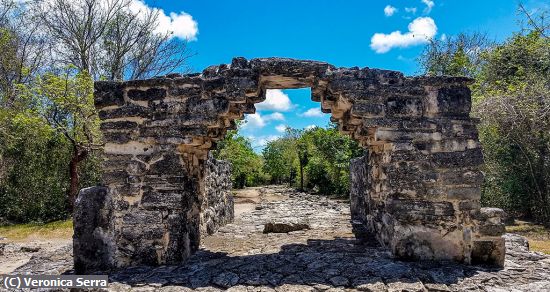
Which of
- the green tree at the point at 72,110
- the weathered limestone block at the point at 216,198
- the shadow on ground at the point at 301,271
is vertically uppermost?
the green tree at the point at 72,110

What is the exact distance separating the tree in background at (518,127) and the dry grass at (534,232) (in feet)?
1.78

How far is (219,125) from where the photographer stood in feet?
14.9

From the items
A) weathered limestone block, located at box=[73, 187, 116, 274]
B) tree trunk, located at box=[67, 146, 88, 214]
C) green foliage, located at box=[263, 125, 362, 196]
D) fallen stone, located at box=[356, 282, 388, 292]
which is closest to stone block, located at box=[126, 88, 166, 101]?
weathered limestone block, located at box=[73, 187, 116, 274]

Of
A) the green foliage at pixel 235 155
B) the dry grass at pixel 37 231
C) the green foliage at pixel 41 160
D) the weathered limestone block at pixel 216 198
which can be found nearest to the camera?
the weathered limestone block at pixel 216 198

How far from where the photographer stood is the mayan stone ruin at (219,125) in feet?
13.7

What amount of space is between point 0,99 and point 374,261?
14500mm

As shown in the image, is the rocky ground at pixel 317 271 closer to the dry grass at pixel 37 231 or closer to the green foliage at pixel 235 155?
the dry grass at pixel 37 231

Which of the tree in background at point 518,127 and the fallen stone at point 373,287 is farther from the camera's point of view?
the tree in background at point 518,127

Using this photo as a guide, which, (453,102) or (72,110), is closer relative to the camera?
(453,102)

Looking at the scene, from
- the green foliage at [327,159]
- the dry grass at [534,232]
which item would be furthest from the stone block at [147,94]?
the green foliage at [327,159]

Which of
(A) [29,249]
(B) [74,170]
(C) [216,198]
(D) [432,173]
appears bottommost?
(A) [29,249]

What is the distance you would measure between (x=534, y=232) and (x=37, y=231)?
14317 mm

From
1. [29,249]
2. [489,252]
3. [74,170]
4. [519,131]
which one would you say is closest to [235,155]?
[74,170]

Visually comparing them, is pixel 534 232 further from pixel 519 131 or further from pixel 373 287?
pixel 373 287
